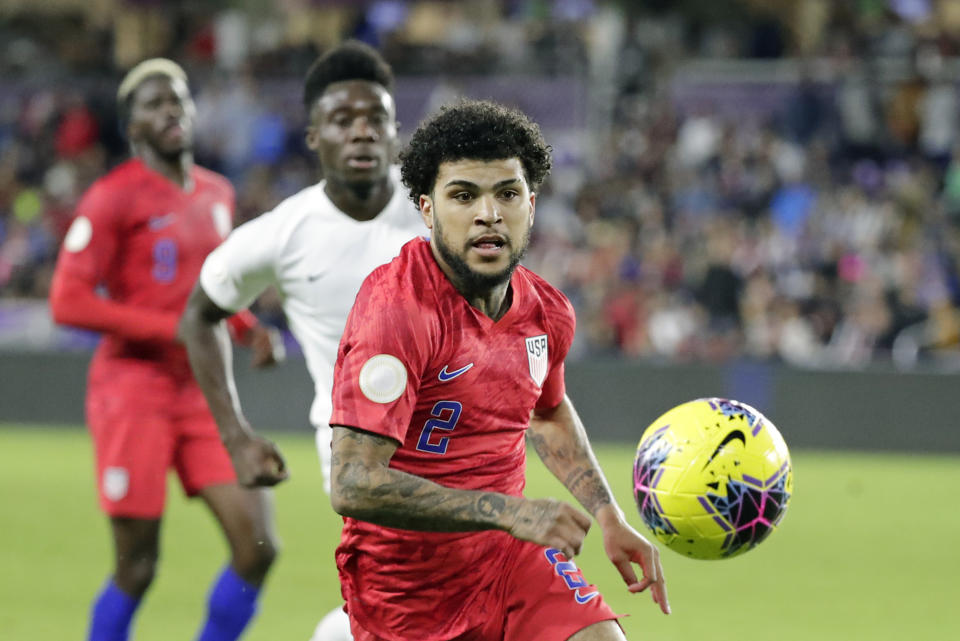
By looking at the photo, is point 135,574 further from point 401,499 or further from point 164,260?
point 401,499

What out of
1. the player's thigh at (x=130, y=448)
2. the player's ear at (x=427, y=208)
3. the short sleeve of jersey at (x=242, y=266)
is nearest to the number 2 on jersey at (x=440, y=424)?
the player's ear at (x=427, y=208)

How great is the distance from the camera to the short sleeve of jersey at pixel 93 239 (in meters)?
6.12

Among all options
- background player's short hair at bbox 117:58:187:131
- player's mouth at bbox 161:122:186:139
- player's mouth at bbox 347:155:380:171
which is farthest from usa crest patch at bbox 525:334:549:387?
background player's short hair at bbox 117:58:187:131

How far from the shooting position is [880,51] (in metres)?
18.2

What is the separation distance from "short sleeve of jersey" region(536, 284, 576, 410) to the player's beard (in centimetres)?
37

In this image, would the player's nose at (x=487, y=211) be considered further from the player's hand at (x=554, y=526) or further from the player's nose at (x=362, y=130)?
the player's nose at (x=362, y=130)

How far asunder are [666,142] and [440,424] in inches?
586

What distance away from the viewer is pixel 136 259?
6328mm

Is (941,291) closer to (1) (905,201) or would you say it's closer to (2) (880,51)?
(1) (905,201)

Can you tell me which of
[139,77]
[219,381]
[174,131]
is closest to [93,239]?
[174,131]

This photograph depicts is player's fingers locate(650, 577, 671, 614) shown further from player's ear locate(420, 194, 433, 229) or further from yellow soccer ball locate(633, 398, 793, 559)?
player's ear locate(420, 194, 433, 229)

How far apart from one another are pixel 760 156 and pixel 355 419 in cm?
1457

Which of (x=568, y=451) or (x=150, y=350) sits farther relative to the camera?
(x=150, y=350)

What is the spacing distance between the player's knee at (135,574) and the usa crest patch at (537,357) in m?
2.45
